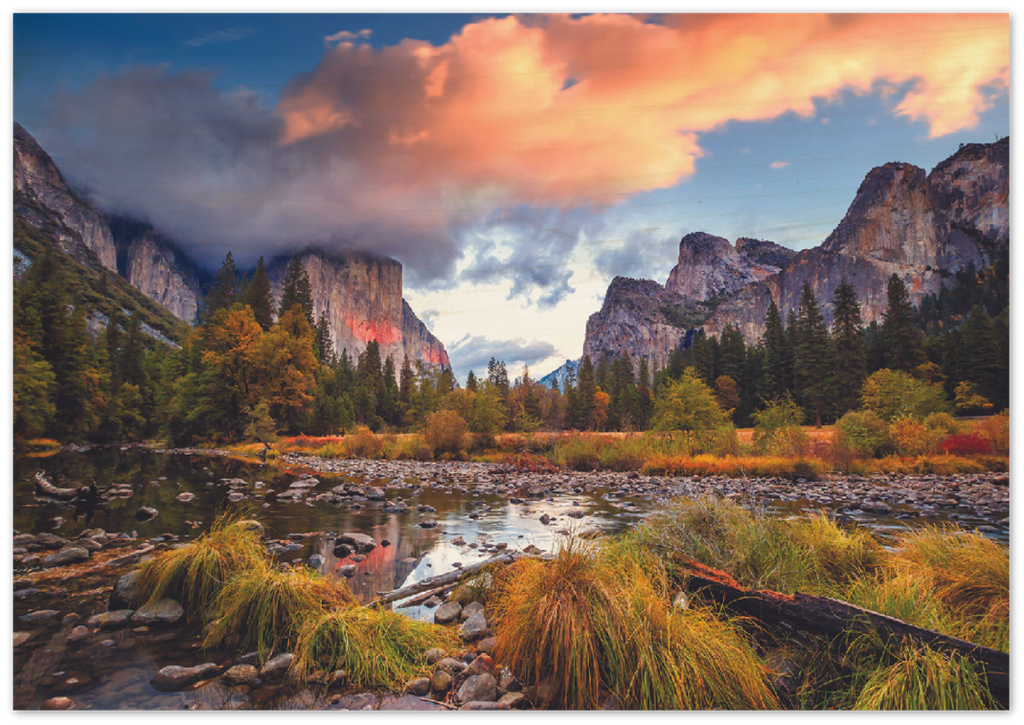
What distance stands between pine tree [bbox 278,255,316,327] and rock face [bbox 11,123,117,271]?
1585 centimetres

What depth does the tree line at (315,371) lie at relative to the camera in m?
5.52

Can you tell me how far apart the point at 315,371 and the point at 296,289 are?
60.2 ft

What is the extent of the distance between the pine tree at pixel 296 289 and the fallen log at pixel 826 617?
5523cm

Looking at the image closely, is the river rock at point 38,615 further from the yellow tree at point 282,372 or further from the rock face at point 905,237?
the yellow tree at point 282,372

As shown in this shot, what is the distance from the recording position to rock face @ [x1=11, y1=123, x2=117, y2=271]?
14.8ft

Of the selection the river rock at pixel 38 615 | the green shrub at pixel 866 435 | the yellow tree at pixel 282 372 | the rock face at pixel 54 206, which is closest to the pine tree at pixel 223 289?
the rock face at pixel 54 206

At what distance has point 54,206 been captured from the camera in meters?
29.3

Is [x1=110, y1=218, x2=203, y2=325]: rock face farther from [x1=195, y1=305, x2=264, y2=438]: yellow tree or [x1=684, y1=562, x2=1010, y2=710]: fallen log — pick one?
[x1=684, y1=562, x2=1010, y2=710]: fallen log

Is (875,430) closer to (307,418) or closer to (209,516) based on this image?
(209,516)

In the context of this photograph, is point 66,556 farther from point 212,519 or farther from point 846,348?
point 846,348

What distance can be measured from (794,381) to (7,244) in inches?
2697
